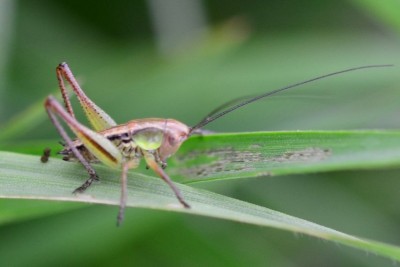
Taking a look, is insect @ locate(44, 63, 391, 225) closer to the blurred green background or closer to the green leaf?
the green leaf

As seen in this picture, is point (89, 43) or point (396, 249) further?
point (89, 43)

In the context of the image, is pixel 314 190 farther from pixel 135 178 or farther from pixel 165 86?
pixel 135 178

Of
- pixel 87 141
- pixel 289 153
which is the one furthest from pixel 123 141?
pixel 289 153

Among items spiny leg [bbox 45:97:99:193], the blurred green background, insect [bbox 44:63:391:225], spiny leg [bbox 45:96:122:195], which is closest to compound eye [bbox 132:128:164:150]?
insect [bbox 44:63:391:225]

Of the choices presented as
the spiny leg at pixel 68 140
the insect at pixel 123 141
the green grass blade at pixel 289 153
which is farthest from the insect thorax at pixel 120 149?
the green grass blade at pixel 289 153

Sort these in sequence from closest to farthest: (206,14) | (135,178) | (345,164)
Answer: (135,178)
(345,164)
(206,14)

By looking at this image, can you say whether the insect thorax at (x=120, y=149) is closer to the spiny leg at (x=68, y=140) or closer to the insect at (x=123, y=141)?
the insect at (x=123, y=141)

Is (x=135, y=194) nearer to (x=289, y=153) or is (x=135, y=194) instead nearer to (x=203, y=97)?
(x=289, y=153)

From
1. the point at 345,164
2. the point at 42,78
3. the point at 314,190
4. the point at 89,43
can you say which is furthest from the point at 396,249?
the point at 89,43
